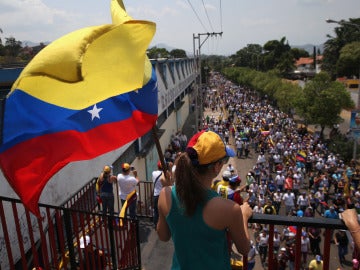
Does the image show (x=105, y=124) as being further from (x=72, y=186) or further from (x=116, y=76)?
(x=72, y=186)

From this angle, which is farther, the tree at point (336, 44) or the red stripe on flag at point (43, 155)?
the tree at point (336, 44)

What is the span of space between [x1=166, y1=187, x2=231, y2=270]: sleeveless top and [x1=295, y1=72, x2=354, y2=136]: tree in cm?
2688

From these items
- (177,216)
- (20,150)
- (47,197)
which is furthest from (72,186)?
(177,216)

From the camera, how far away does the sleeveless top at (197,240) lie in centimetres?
202

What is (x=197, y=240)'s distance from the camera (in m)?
2.05

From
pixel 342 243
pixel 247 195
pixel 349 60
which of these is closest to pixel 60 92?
pixel 342 243

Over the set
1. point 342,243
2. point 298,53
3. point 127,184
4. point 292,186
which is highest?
point 298,53

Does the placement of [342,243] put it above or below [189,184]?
below

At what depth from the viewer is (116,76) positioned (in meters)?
2.73

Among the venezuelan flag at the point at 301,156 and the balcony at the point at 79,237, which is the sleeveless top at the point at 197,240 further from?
the venezuelan flag at the point at 301,156

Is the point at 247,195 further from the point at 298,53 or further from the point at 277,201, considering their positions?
the point at 298,53

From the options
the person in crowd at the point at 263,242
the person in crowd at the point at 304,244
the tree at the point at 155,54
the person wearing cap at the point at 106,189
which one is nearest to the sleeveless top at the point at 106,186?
the person wearing cap at the point at 106,189

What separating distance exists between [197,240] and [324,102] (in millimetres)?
27046

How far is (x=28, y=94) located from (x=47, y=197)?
515 cm
